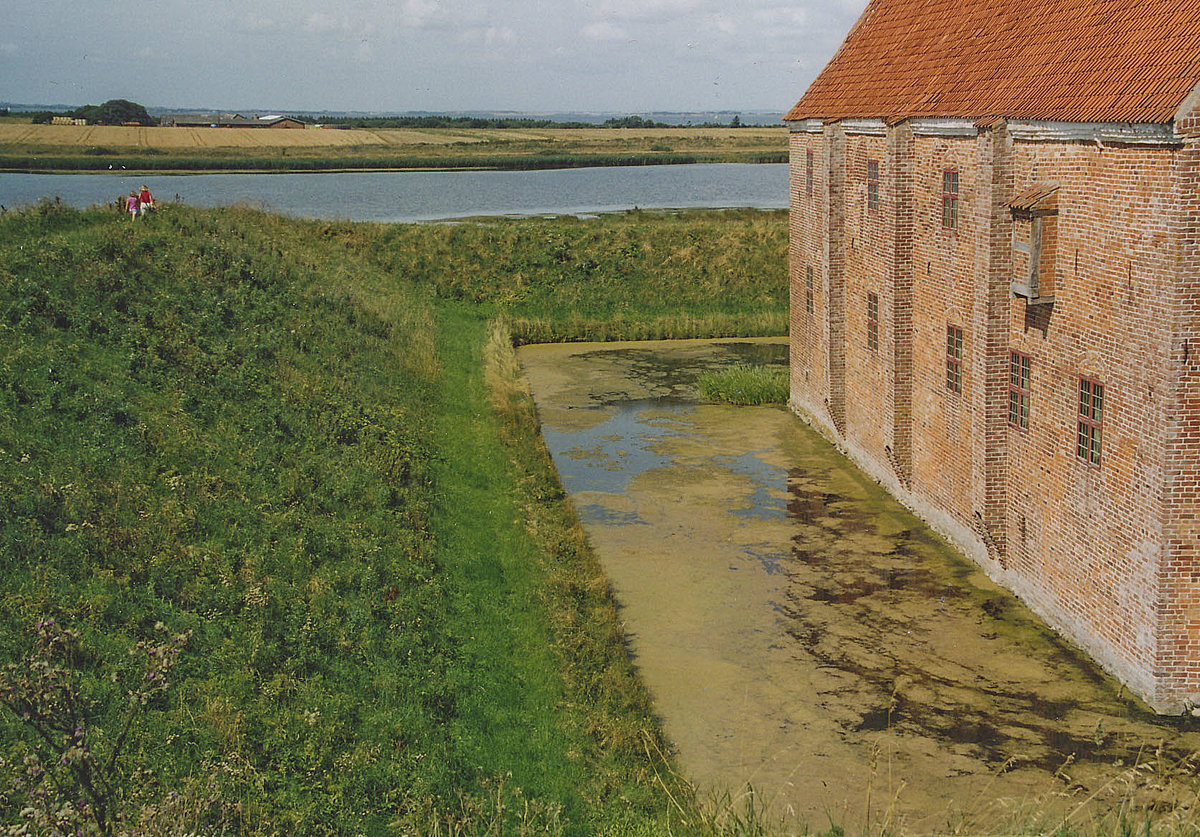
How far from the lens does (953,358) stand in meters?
17.9

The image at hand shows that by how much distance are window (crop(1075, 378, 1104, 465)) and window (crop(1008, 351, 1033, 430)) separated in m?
1.47

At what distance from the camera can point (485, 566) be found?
16125 mm

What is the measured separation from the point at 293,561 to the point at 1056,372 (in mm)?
9588

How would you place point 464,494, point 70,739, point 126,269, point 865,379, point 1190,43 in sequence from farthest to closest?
1. point 126,269
2. point 865,379
3. point 464,494
4. point 1190,43
5. point 70,739

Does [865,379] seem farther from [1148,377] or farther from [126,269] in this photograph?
[126,269]

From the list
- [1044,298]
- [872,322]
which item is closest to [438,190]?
[872,322]

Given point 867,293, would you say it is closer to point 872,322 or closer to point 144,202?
point 872,322

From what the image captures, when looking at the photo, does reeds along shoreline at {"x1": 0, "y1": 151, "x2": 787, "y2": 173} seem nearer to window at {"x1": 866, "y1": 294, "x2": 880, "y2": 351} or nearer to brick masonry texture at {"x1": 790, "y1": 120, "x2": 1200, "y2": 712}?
window at {"x1": 866, "y1": 294, "x2": 880, "y2": 351}

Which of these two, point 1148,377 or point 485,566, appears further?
point 485,566

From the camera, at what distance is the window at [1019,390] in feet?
50.6

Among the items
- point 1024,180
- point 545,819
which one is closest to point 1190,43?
point 1024,180

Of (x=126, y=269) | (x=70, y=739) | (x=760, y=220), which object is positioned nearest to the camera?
(x=70, y=739)

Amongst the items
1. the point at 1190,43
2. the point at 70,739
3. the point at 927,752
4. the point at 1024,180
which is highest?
the point at 1190,43

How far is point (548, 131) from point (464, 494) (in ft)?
569
